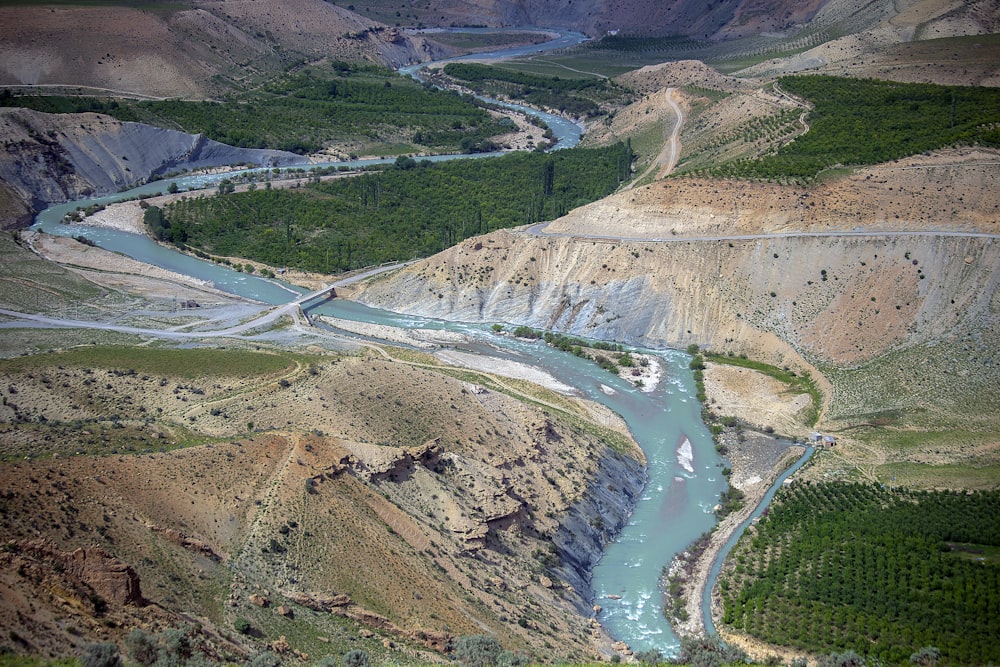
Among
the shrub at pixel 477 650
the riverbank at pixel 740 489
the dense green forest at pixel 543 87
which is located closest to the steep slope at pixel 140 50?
the dense green forest at pixel 543 87

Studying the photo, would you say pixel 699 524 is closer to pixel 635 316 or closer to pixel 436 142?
pixel 635 316

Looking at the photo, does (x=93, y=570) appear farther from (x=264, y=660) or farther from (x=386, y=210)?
(x=386, y=210)

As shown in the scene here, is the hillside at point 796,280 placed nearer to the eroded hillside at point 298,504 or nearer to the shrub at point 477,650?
the eroded hillside at point 298,504

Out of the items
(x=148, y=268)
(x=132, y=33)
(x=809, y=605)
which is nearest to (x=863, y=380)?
(x=809, y=605)

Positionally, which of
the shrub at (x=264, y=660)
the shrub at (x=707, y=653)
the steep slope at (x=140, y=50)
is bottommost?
the shrub at (x=264, y=660)

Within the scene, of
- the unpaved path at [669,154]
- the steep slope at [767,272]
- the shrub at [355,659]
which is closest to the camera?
the shrub at [355,659]

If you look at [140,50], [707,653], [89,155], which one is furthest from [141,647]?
[140,50]

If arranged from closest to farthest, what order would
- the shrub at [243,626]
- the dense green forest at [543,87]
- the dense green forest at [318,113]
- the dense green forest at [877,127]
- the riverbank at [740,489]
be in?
the shrub at [243,626], the riverbank at [740,489], the dense green forest at [877,127], the dense green forest at [318,113], the dense green forest at [543,87]
